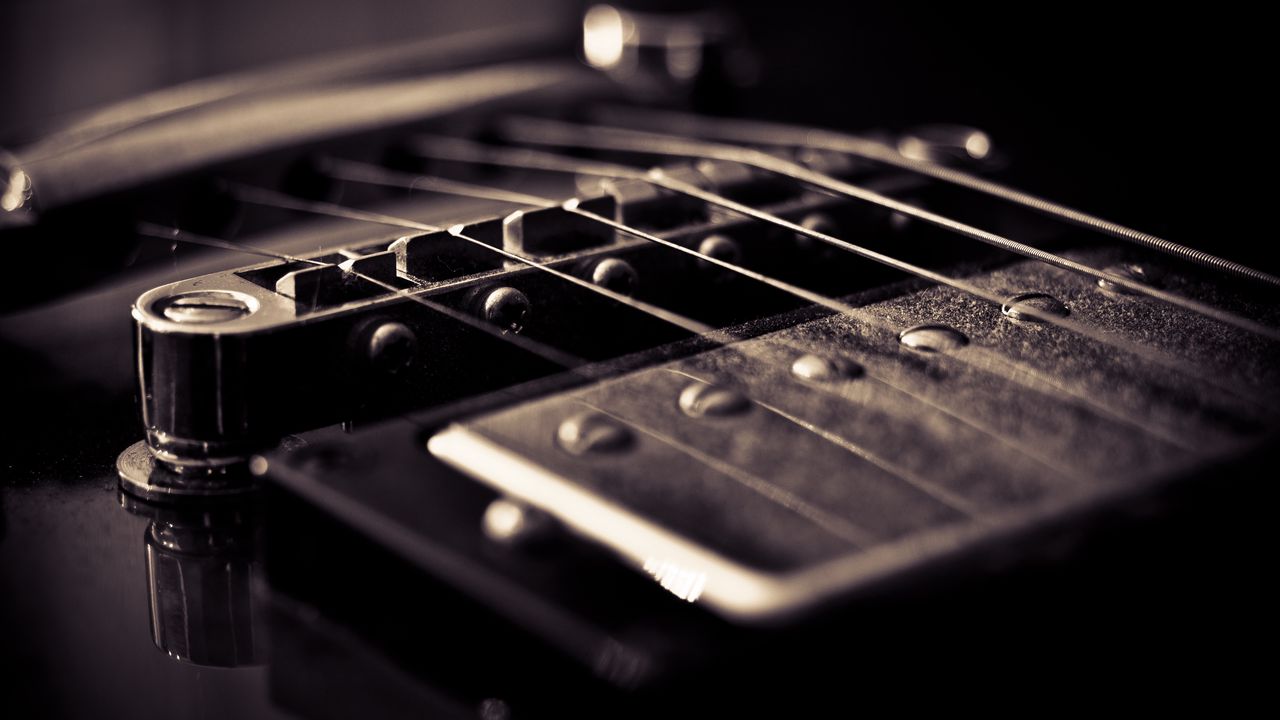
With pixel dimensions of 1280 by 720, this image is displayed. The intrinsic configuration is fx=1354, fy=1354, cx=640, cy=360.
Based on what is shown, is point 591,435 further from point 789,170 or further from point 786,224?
point 789,170

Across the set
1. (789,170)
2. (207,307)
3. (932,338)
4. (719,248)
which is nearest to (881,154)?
(789,170)

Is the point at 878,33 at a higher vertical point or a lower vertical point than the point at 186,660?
higher

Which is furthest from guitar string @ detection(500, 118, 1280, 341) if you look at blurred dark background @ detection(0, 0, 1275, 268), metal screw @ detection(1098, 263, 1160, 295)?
blurred dark background @ detection(0, 0, 1275, 268)

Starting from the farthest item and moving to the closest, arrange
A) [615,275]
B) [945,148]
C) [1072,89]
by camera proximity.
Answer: [1072,89] < [945,148] < [615,275]

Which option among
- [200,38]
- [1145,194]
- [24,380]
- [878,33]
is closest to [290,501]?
[24,380]

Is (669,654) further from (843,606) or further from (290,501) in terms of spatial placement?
(290,501)
